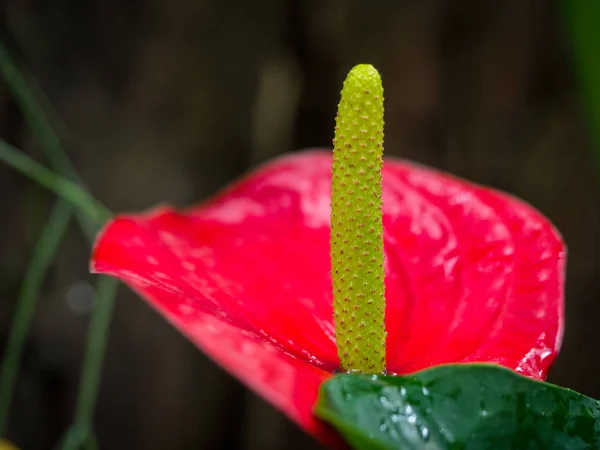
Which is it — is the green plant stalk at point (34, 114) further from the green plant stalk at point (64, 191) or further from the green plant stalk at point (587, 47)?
the green plant stalk at point (587, 47)

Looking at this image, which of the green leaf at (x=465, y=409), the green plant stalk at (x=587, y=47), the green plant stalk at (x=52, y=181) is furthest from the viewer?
the green plant stalk at (x=587, y=47)

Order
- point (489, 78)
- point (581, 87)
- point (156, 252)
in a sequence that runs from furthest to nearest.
Result: point (489, 78)
point (581, 87)
point (156, 252)

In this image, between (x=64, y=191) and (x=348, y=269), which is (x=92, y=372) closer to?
(x=64, y=191)

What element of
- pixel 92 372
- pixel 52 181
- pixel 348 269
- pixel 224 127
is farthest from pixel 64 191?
pixel 224 127

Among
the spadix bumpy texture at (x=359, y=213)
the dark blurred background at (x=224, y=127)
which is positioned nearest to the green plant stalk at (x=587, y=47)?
the dark blurred background at (x=224, y=127)

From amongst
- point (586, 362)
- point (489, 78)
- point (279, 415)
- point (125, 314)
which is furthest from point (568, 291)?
point (125, 314)

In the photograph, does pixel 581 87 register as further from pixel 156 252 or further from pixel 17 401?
pixel 17 401
